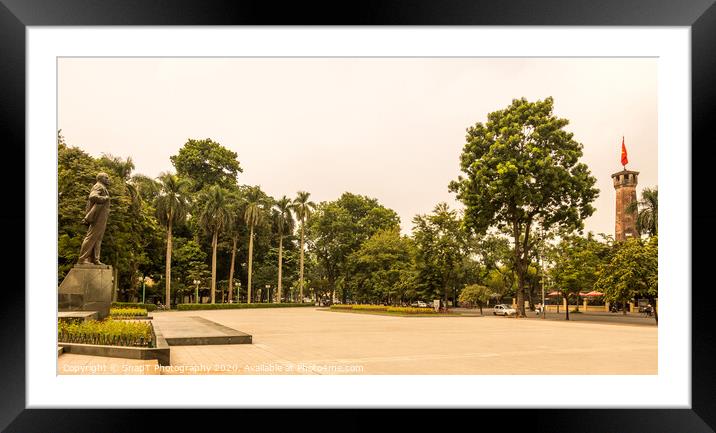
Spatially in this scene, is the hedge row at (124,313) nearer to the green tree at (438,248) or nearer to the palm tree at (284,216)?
the green tree at (438,248)

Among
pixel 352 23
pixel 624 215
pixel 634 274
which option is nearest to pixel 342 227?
pixel 624 215

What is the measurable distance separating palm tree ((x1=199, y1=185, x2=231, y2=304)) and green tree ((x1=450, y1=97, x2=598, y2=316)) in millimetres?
22684

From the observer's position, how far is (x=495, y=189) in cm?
2655

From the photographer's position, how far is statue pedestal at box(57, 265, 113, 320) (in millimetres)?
13773

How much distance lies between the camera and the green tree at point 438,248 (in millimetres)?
34406

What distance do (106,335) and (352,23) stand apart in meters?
6.88

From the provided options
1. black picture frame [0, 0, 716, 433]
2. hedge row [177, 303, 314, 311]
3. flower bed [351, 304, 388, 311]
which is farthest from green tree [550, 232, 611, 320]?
hedge row [177, 303, 314, 311]

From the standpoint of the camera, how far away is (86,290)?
14.1 meters

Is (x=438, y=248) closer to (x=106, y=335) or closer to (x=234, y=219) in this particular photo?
(x=234, y=219)

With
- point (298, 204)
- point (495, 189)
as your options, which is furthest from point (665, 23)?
point (298, 204)

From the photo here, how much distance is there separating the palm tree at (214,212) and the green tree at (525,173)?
893 inches

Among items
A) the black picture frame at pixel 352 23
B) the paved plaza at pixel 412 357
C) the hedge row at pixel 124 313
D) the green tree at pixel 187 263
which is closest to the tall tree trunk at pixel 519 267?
the paved plaza at pixel 412 357

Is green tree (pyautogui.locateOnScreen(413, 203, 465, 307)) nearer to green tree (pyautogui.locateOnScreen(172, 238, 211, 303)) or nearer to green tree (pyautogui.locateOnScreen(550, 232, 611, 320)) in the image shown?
green tree (pyautogui.locateOnScreen(550, 232, 611, 320))

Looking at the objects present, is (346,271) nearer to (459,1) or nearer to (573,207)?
(573,207)
